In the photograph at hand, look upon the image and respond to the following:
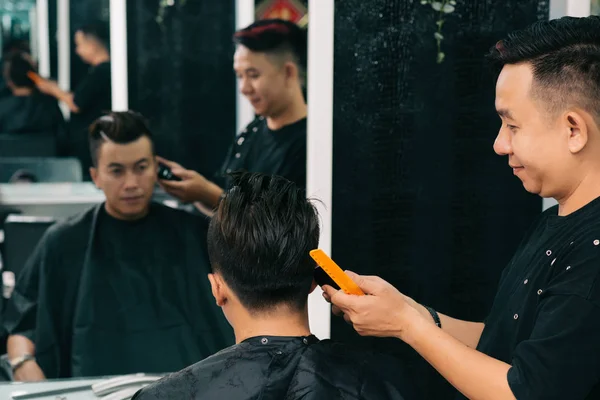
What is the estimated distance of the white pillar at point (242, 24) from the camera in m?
3.21

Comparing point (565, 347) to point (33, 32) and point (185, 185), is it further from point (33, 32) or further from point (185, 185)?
point (33, 32)

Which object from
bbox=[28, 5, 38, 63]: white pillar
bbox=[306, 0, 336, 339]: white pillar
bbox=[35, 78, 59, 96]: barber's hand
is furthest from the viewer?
bbox=[28, 5, 38, 63]: white pillar

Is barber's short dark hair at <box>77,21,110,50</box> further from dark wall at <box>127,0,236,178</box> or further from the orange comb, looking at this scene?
the orange comb

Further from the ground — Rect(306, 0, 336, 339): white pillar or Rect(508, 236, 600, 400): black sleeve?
Rect(306, 0, 336, 339): white pillar

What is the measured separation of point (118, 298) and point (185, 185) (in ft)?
1.41

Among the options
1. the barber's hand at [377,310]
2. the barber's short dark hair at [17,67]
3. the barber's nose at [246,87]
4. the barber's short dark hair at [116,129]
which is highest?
the barber's short dark hair at [17,67]

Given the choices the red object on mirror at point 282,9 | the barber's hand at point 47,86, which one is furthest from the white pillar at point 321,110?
the barber's hand at point 47,86

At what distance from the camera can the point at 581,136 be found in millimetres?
1402

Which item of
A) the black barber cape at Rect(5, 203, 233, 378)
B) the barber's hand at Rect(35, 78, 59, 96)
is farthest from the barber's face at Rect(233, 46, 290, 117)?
the barber's hand at Rect(35, 78, 59, 96)

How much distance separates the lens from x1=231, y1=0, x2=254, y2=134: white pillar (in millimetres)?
3209

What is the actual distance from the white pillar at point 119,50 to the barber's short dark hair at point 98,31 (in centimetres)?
41

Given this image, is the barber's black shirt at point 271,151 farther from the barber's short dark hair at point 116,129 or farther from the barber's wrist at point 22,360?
the barber's wrist at point 22,360

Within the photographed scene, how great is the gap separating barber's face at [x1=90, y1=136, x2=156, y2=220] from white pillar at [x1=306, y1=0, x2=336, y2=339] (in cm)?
84

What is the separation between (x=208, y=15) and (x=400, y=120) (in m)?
1.39
